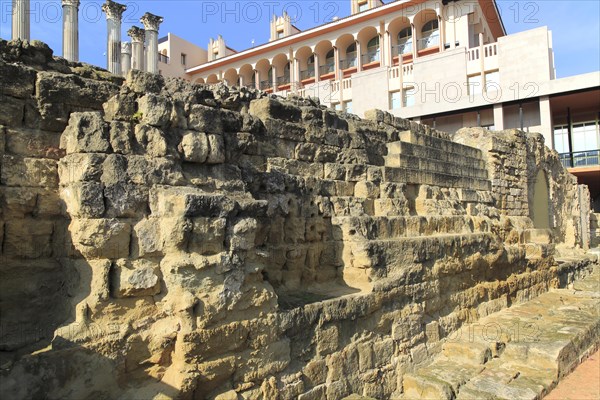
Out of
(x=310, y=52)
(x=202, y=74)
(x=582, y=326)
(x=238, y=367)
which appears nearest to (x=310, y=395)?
(x=238, y=367)

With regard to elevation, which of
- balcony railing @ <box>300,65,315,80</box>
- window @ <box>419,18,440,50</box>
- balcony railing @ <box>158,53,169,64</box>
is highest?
balcony railing @ <box>158,53,169,64</box>

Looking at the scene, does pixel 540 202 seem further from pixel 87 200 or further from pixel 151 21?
pixel 151 21

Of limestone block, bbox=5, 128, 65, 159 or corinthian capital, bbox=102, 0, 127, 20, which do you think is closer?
limestone block, bbox=5, 128, 65, 159

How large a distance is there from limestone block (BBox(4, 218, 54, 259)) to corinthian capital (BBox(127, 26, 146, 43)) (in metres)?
18.6

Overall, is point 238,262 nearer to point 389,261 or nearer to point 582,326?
point 389,261

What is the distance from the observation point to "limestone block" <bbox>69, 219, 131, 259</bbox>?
3152 mm

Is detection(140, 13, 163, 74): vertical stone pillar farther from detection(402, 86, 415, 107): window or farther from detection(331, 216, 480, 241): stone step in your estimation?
detection(331, 216, 480, 241): stone step

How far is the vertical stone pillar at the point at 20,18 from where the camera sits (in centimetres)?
1325

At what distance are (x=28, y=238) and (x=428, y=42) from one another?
2939 centimetres

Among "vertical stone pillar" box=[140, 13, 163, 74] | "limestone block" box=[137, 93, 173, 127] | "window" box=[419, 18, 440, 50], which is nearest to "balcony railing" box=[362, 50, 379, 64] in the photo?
"window" box=[419, 18, 440, 50]

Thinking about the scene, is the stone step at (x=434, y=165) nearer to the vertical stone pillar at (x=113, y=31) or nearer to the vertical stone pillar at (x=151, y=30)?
the vertical stone pillar at (x=113, y=31)

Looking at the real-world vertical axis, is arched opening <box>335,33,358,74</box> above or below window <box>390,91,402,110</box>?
above

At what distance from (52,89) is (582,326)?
7.50 metres

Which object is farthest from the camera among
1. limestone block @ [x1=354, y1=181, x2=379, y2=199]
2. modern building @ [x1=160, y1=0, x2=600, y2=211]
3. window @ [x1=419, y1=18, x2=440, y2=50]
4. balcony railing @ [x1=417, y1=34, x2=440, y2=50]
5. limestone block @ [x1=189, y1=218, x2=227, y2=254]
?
window @ [x1=419, y1=18, x2=440, y2=50]
